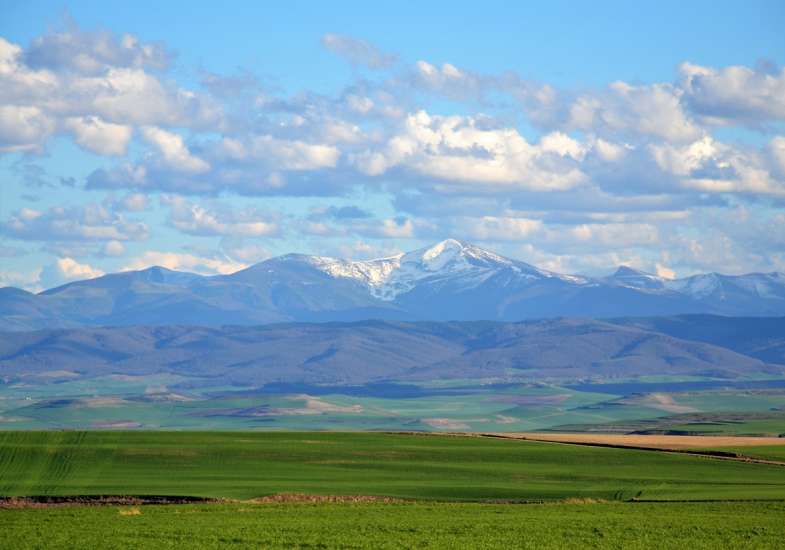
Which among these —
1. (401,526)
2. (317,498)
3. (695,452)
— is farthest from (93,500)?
(695,452)

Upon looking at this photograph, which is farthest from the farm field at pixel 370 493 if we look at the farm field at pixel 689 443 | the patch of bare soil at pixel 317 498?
the farm field at pixel 689 443

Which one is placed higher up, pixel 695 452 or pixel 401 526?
pixel 695 452

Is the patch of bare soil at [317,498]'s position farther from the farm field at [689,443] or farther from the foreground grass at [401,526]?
the farm field at [689,443]

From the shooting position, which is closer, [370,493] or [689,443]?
[370,493]

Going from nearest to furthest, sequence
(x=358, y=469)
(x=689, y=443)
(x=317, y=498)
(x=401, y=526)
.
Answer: (x=401, y=526), (x=317, y=498), (x=358, y=469), (x=689, y=443)

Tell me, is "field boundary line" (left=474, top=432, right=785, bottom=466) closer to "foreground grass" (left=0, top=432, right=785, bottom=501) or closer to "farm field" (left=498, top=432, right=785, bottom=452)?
"farm field" (left=498, top=432, right=785, bottom=452)

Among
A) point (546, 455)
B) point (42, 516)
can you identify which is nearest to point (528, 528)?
point (42, 516)

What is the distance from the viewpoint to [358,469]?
9456cm

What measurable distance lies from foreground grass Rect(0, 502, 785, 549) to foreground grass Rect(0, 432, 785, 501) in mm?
7480

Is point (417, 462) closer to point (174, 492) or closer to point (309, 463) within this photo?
point (309, 463)

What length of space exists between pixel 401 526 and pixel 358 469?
107 feet

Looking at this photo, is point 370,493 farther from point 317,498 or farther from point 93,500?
point 93,500

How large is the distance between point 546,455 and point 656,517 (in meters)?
38.8

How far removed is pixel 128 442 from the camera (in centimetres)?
10981
